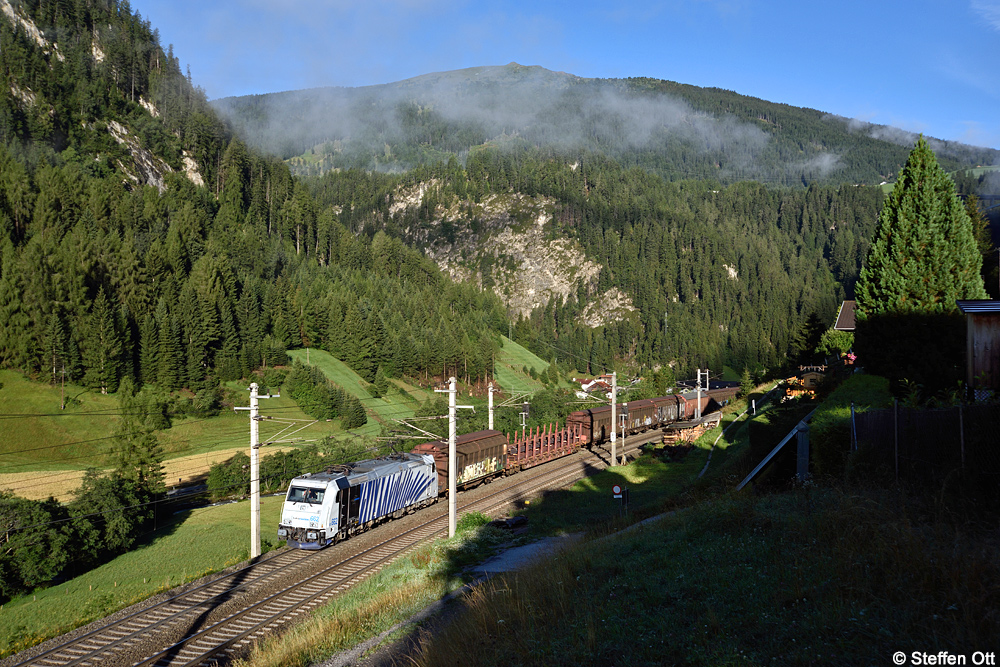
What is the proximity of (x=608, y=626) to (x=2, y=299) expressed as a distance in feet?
244

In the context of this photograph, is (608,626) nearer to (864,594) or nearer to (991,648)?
(864,594)

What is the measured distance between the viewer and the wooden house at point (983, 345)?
18.8m

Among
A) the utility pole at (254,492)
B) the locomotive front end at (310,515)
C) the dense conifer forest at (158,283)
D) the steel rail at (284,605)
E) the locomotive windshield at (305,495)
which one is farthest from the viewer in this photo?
the dense conifer forest at (158,283)

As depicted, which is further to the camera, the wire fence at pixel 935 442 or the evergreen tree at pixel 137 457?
the evergreen tree at pixel 137 457

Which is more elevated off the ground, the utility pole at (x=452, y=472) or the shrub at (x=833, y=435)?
the shrub at (x=833, y=435)

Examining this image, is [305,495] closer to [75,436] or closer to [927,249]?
[927,249]

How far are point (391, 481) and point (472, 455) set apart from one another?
933 centimetres

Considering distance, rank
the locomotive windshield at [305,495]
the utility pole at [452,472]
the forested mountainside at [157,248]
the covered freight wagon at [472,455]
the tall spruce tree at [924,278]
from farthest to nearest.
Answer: the forested mountainside at [157,248] < the covered freight wagon at [472,455] < the utility pole at [452,472] < the locomotive windshield at [305,495] < the tall spruce tree at [924,278]

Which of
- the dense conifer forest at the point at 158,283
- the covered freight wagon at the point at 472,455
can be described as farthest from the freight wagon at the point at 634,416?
the dense conifer forest at the point at 158,283

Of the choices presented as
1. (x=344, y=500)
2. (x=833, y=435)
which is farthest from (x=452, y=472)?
(x=833, y=435)

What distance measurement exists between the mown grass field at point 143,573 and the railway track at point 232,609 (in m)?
2.04

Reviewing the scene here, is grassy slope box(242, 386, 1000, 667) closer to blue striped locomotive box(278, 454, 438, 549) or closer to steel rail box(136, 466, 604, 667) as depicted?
steel rail box(136, 466, 604, 667)

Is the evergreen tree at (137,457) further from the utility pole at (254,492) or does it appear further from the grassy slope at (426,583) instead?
the grassy slope at (426,583)

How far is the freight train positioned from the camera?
26.2 metres
